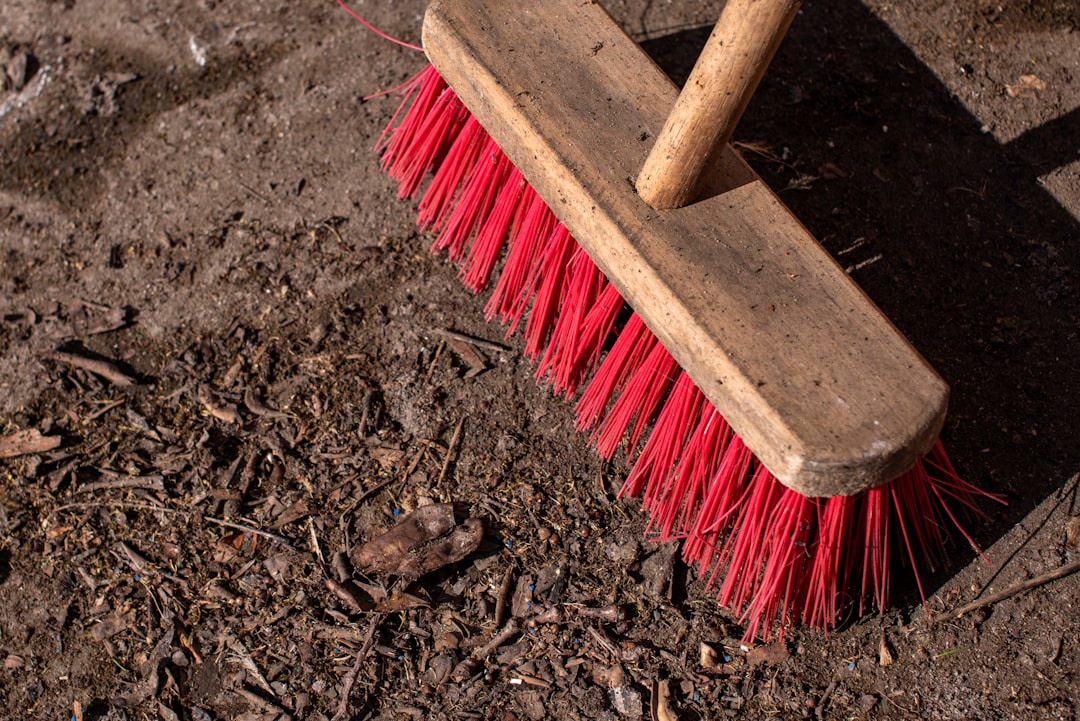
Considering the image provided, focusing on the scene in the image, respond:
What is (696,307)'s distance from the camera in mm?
1962

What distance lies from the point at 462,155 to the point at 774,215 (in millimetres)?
993

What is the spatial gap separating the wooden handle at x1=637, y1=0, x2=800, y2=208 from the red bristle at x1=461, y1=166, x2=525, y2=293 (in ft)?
1.77

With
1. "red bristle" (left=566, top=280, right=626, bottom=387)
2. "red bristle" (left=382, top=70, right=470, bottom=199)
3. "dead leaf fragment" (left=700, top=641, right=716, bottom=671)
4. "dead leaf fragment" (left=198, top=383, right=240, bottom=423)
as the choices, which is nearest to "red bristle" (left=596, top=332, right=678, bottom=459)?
"red bristle" (left=566, top=280, right=626, bottom=387)

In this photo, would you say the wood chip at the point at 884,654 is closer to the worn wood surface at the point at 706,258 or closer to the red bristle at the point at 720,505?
the red bristle at the point at 720,505

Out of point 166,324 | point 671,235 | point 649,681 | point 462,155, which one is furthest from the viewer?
point 166,324

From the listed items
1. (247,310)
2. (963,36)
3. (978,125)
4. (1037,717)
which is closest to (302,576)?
(247,310)

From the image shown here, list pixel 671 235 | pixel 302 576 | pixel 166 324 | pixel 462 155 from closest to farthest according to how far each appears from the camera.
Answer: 1. pixel 671 235
2. pixel 302 576
3. pixel 462 155
4. pixel 166 324

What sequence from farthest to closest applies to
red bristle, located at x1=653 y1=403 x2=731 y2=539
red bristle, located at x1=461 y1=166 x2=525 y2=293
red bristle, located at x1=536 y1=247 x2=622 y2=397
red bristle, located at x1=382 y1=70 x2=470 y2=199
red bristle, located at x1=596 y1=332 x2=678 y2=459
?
1. red bristle, located at x1=382 y1=70 x2=470 y2=199
2. red bristle, located at x1=461 y1=166 x2=525 y2=293
3. red bristle, located at x1=536 y1=247 x2=622 y2=397
4. red bristle, located at x1=596 y1=332 x2=678 y2=459
5. red bristle, located at x1=653 y1=403 x2=731 y2=539

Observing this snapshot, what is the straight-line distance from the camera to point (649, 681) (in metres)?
2.28

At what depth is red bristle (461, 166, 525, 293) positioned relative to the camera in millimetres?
2533

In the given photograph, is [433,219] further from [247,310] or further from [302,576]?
[302,576]

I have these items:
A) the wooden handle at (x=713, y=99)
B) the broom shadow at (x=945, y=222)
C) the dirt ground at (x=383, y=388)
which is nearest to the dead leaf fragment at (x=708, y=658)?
the dirt ground at (x=383, y=388)

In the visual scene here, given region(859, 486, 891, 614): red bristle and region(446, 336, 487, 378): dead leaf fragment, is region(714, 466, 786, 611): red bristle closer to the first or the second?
region(859, 486, 891, 614): red bristle

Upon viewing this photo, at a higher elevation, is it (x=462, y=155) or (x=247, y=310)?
(x=462, y=155)
